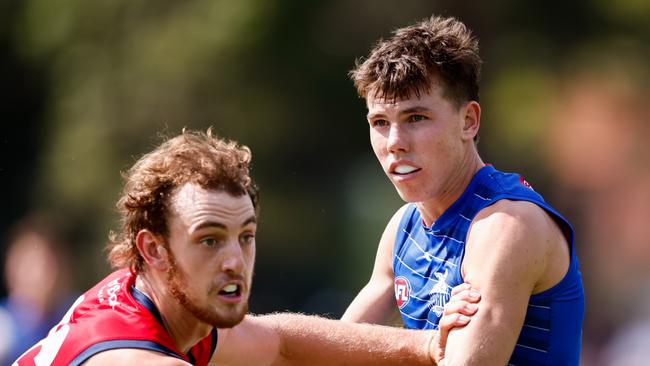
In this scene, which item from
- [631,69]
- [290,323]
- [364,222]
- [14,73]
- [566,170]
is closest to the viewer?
[290,323]

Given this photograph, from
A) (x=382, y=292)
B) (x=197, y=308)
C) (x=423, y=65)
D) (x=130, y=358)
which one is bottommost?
(x=130, y=358)

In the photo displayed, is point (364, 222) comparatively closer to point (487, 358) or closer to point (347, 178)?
point (347, 178)

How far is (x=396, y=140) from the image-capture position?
5945 mm

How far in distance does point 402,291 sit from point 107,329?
1.81 m

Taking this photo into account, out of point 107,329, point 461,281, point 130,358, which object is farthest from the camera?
point 461,281

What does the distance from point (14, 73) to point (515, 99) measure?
8797 millimetres

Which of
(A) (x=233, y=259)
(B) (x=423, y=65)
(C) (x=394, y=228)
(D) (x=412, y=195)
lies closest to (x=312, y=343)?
(C) (x=394, y=228)

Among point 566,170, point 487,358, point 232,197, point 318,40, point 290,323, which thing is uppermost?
point 318,40

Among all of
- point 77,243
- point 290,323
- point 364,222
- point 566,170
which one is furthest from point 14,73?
point 290,323

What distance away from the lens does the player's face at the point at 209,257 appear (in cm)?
534

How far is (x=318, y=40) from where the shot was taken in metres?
17.6

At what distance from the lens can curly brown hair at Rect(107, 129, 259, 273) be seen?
5.48 meters

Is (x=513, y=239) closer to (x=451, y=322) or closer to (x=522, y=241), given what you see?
(x=522, y=241)

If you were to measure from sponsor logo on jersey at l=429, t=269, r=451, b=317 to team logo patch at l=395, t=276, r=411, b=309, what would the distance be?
0.24m
